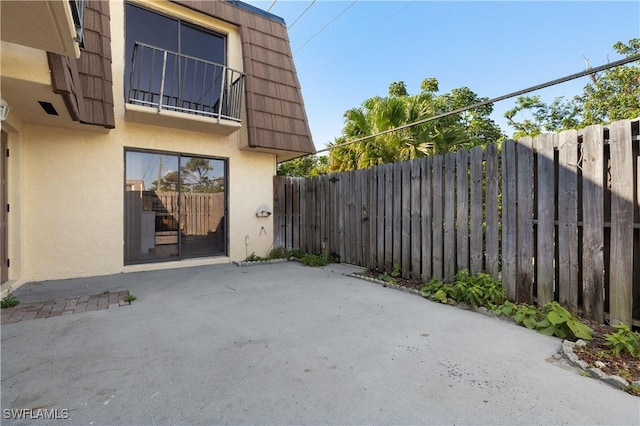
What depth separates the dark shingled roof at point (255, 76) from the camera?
4754 mm

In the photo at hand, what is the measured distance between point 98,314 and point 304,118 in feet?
18.4

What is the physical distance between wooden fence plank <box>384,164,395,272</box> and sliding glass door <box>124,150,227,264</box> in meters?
3.59

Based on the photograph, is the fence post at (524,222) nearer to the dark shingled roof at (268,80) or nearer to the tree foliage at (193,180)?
the dark shingled roof at (268,80)

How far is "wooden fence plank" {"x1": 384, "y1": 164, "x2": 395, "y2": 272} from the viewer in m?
5.00

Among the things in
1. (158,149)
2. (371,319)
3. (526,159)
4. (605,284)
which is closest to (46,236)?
(158,149)

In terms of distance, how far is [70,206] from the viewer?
5.01 meters

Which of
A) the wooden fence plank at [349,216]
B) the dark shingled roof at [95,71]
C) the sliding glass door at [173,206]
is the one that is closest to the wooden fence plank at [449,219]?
the wooden fence plank at [349,216]

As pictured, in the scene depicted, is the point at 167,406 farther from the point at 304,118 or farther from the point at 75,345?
the point at 304,118

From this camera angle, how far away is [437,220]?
4.25 metres

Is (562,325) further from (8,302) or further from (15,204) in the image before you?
(15,204)

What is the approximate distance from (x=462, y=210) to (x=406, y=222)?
0.95 m

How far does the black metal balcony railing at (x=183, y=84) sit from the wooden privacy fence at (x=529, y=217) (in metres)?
3.61

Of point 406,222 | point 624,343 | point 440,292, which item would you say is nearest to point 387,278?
point 406,222

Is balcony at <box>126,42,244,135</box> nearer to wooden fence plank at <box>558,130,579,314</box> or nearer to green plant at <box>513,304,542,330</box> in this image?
wooden fence plank at <box>558,130,579,314</box>
